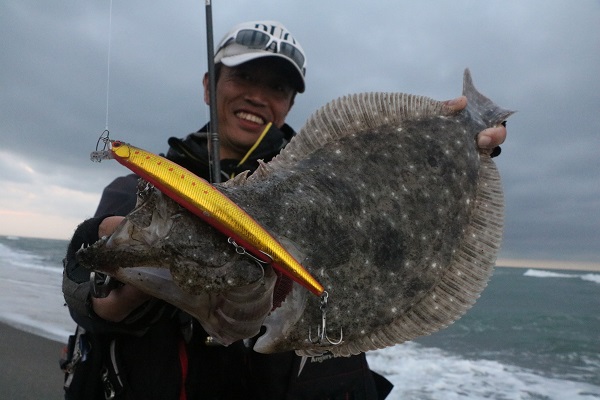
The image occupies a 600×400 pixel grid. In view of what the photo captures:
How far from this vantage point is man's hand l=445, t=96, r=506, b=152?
2152 millimetres

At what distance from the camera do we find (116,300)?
1891 mm

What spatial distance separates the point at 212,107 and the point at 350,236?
1.46 m

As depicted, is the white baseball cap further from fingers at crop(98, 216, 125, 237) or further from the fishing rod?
fingers at crop(98, 216, 125, 237)

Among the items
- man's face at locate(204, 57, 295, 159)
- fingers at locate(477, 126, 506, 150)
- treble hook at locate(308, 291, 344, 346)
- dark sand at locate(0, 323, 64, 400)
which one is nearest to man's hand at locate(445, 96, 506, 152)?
fingers at locate(477, 126, 506, 150)

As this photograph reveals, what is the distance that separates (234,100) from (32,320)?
810 centimetres

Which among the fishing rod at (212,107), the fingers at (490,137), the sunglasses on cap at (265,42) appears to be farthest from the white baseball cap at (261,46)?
the fingers at (490,137)

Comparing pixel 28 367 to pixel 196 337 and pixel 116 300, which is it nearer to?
pixel 196 337

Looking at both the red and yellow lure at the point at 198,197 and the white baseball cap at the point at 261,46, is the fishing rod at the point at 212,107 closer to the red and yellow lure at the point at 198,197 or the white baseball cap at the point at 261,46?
the white baseball cap at the point at 261,46

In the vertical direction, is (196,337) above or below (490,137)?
below

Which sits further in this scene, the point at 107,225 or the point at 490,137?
the point at 490,137

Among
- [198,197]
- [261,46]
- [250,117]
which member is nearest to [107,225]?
[198,197]

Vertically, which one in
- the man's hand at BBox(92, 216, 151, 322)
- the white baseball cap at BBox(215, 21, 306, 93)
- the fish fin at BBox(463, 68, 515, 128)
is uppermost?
the white baseball cap at BBox(215, 21, 306, 93)

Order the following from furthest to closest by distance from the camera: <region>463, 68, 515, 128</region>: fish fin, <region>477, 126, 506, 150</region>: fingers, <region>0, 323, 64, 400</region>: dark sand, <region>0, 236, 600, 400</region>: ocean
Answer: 1. <region>0, 236, 600, 400</region>: ocean
2. <region>0, 323, 64, 400</region>: dark sand
3. <region>463, 68, 515, 128</region>: fish fin
4. <region>477, 126, 506, 150</region>: fingers

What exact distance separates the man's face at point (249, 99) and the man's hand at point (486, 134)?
4.33ft
